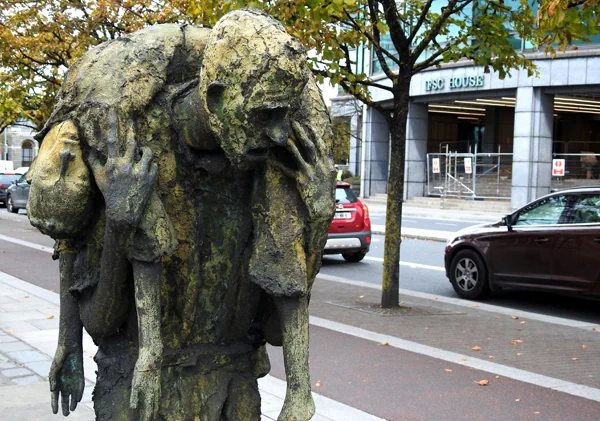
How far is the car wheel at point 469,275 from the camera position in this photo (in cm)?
1210

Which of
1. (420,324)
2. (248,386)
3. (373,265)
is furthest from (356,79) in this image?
(248,386)

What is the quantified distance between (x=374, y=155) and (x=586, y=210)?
29.5m

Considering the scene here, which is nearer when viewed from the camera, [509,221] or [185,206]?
[185,206]

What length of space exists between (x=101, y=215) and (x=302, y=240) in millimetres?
683

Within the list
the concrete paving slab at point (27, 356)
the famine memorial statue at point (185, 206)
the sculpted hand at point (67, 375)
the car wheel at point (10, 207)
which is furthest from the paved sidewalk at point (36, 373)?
the car wheel at point (10, 207)

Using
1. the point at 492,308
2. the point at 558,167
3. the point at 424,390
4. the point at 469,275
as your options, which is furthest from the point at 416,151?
the point at 424,390

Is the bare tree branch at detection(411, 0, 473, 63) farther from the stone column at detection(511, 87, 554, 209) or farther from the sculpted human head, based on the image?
the stone column at detection(511, 87, 554, 209)

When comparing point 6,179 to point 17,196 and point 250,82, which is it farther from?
point 250,82

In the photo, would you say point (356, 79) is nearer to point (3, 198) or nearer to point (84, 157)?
point (84, 157)

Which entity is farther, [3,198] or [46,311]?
[3,198]

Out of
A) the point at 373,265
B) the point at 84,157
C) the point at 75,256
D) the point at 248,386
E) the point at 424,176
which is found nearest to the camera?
the point at 84,157

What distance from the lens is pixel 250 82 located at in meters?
2.33

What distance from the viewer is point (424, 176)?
36.9 meters

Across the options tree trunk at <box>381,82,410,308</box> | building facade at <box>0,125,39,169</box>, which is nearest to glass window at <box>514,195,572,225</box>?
tree trunk at <box>381,82,410,308</box>
